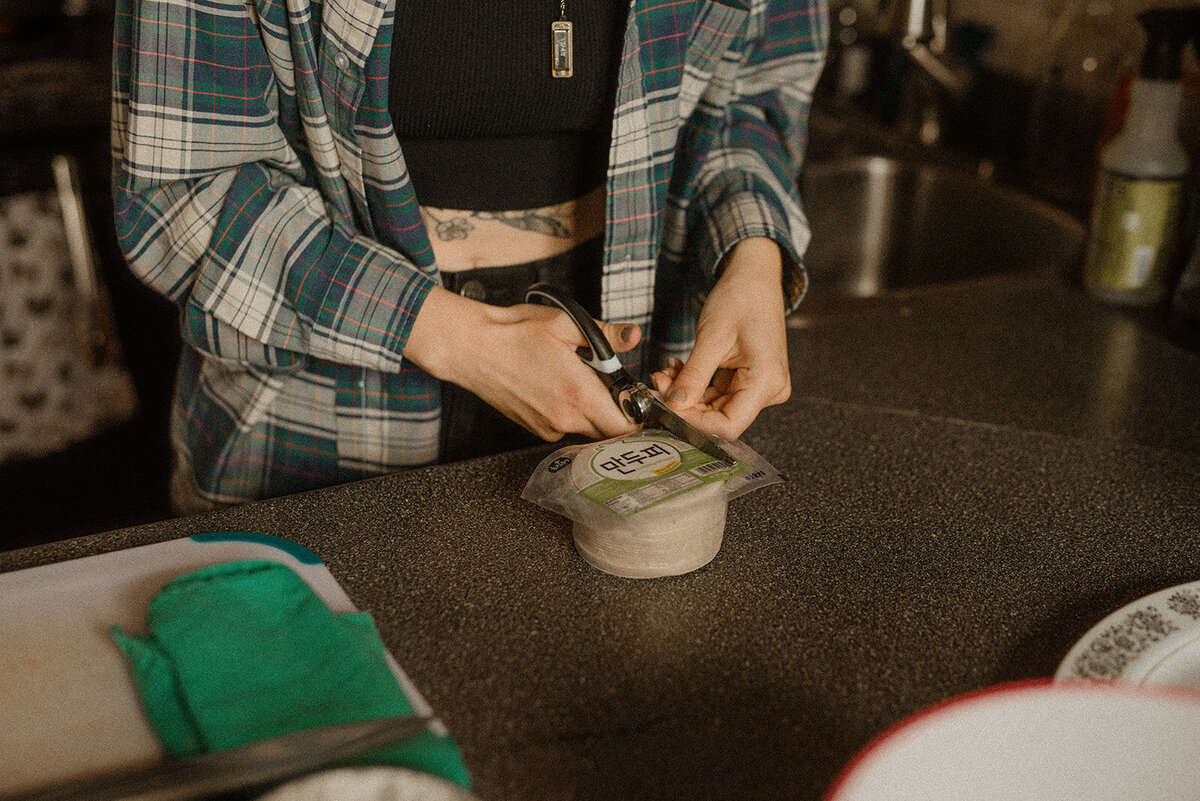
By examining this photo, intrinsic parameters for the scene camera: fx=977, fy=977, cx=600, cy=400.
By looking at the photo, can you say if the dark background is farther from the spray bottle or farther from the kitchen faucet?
the spray bottle

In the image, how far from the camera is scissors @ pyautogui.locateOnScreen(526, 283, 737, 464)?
0.72 metres

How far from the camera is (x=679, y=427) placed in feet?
2.29

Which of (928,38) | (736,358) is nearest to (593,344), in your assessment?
(736,358)

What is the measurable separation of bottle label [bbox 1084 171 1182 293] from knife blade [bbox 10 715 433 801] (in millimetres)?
1004

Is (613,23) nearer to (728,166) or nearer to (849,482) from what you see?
(728,166)

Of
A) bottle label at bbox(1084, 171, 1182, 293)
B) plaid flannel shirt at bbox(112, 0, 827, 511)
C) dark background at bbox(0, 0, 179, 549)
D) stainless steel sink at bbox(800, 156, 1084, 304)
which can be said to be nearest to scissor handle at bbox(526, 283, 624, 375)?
plaid flannel shirt at bbox(112, 0, 827, 511)

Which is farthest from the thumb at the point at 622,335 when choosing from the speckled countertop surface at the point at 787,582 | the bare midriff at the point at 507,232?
the bare midriff at the point at 507,232

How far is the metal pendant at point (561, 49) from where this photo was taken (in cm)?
89

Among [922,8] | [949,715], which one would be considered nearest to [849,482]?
[949,715]

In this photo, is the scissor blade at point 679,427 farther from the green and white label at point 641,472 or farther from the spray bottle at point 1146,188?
the spray bottle at point 1146,188

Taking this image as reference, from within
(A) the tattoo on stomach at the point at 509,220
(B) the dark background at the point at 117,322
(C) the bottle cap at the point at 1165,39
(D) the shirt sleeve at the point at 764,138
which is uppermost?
(C) the bottle cap at the point at 1165,39

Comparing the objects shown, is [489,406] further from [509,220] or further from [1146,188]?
[1146,188]

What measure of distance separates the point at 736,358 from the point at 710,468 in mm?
211

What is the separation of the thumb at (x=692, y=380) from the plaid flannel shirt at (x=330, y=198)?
7.0 inches
